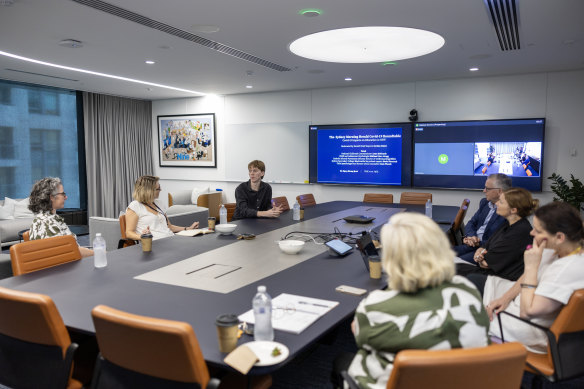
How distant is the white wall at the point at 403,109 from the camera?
6.52m

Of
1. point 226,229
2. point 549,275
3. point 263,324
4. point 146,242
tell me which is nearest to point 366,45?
point 226,229

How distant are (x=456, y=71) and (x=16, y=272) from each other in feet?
20.2

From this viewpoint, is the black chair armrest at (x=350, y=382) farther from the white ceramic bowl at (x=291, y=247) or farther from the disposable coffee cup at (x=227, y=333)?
the white ceramic bowl at (x=291, y=247)

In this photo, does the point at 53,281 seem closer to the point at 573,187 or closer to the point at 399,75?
the point at 399,75

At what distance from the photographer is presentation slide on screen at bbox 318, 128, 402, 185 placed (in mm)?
7707

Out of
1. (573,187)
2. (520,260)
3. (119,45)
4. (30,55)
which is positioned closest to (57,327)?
(520,260)

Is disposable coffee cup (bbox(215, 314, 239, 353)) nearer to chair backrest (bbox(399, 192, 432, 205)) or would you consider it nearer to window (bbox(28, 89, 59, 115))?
chair backrest (bbox(399, 192, 432, 205))

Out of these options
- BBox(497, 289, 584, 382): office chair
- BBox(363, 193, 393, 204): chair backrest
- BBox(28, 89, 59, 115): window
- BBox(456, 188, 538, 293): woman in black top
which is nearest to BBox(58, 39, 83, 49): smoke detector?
BBox(28, 89, 59, 115): window

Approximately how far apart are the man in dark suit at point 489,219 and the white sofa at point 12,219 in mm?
6459

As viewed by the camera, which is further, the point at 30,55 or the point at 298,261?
the point at 30,55

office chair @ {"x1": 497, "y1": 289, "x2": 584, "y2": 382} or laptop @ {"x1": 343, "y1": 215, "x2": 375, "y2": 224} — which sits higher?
laptop @ {"x1": 343, "y1": 215, "x2": 375, "y2": 224}

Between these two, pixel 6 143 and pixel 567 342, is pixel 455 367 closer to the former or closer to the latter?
pixel 567 342

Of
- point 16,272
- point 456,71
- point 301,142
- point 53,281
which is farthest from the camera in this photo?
point 301,142

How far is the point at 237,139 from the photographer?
9133mm
